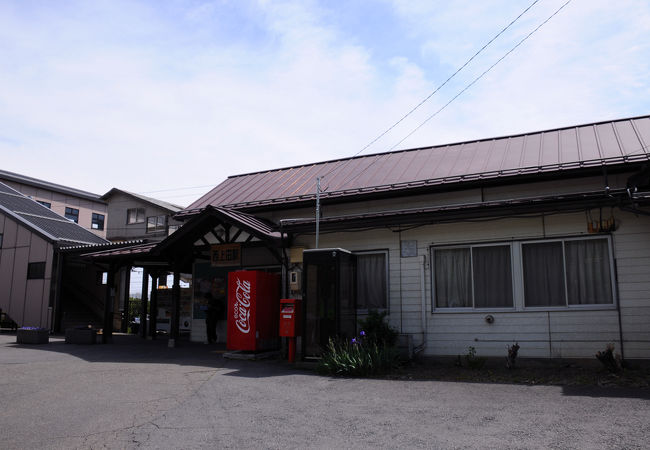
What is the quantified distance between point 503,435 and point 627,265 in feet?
19.8

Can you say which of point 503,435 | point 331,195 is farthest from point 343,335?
point 503,435

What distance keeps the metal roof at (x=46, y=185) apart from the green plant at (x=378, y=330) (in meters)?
34.7

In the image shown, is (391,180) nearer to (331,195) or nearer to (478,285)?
(331,195)

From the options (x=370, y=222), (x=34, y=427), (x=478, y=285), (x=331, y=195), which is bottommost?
(x=34, y=427)

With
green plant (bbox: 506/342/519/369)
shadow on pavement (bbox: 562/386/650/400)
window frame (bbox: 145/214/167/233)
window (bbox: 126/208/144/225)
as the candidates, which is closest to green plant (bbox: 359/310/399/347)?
green plant (bbox: 506/342/519/369)

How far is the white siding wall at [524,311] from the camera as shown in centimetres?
996

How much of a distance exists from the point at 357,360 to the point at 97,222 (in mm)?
41971

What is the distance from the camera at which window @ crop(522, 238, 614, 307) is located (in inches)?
409

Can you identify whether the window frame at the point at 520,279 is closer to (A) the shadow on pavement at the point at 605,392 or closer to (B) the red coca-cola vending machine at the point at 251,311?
(A) the shadow on pavement at the point at 605,392

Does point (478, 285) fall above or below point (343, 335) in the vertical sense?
above

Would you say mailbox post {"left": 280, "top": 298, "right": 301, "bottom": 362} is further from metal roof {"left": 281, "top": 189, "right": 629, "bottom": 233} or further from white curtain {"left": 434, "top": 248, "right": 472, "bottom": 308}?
white curtain {"left": 434, "top": 248, "right": 472, "bottom": 308}

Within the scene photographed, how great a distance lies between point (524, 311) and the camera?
10.8m

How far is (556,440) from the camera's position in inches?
215

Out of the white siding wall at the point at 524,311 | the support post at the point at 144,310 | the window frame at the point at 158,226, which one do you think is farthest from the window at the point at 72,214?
the white siding wall at the point at 524,311
